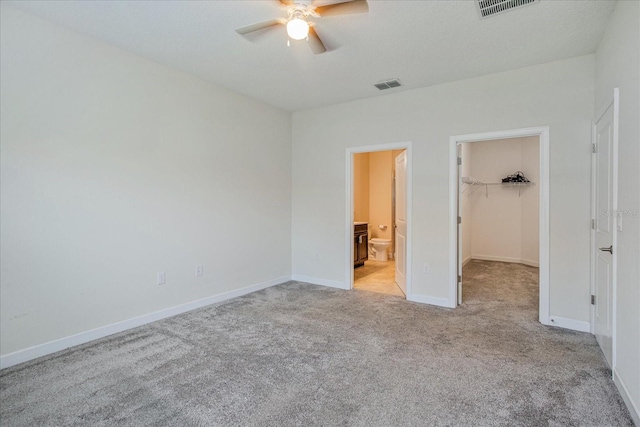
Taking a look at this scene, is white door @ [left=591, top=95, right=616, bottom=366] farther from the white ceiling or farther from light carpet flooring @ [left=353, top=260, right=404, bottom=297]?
light carpet flooring @ [left=353, top=260, right=404, bottom=297]

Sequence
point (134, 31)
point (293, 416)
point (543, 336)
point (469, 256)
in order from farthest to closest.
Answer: point (469, 256), point (543, 336), point (134, 31), point (293, 416)

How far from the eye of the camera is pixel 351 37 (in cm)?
284

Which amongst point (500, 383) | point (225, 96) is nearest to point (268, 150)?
point (225, 96)

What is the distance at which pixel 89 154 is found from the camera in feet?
9.37

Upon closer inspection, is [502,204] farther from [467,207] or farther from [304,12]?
[304,12]

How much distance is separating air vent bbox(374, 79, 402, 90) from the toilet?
11.8 ft

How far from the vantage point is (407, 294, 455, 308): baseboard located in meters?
3.87

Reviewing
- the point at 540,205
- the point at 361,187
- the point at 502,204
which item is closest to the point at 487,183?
the point at 502,204

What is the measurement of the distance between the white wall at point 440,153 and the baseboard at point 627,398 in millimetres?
1206

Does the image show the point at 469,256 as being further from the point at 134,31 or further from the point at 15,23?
the point at 15,23

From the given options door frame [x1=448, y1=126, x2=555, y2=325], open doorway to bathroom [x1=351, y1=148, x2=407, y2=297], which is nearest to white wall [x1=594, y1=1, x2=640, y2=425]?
door frame [x1=448, y1=126, x2=555, y2=325]

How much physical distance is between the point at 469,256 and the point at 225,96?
6135 mm

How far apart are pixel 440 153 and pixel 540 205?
1220 millimetres

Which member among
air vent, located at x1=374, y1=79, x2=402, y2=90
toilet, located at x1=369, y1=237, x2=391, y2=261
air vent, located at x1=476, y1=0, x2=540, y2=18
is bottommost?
toilet, located at x1=369, y1=237, x2=391, y2=261
